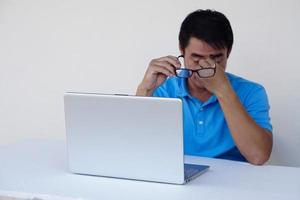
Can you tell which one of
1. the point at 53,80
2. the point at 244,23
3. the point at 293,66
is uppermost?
the point at 244,23

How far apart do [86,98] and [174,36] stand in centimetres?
118

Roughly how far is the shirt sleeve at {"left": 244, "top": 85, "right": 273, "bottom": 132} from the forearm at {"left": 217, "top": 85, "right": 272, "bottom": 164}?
4.5 inches

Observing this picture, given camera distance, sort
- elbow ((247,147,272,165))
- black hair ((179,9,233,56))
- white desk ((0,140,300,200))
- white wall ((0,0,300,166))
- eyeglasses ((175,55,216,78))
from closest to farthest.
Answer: white desk ((0,140,300,200)) < elbow ((247,147,272,165)) < eyeglasses ((175,55,216,78)) < black hair ((179,9,233,56)) < white wall ((0,0,300,166))

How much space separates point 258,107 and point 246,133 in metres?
0.22

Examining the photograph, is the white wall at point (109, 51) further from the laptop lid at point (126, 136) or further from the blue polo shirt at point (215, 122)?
the laptop lid at point (126, 136)

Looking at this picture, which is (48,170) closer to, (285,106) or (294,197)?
(294,197)

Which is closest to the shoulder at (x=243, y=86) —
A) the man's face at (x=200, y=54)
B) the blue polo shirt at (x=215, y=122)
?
the blue polo shirt at (x=215, y=122)

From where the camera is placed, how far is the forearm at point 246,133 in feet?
5.52

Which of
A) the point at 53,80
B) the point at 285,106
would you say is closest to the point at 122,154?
the point at 285,106

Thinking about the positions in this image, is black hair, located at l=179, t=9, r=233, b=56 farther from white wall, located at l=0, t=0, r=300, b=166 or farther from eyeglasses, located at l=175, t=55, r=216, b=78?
white wall, located at l=0, t=0, r=300, b=166

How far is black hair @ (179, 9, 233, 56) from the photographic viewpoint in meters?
1.88

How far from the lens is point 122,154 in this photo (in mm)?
1462

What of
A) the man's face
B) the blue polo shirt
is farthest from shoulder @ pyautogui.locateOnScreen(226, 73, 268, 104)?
the man's face

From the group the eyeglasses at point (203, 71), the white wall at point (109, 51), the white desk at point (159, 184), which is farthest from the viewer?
the white wall at point (109, 51)
